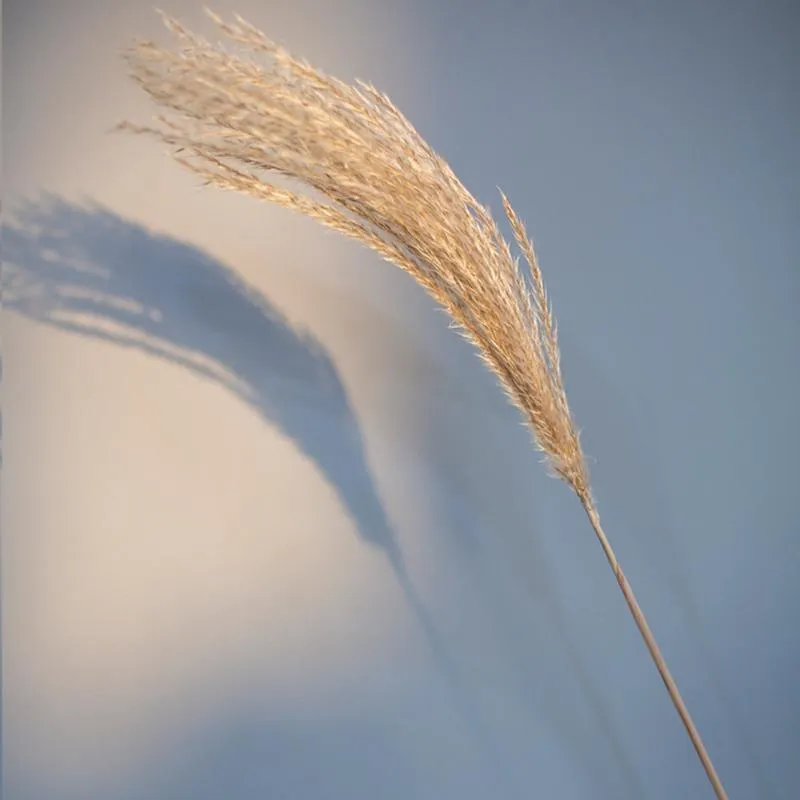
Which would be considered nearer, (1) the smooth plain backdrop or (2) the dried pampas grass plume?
(2) the dried pampas grass plume

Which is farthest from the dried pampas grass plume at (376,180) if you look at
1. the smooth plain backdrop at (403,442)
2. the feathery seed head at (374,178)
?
the smooth plain backdrop at (403,442)

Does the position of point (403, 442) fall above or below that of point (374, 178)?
below

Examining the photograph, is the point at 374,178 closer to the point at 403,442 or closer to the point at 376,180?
the point at 376,180

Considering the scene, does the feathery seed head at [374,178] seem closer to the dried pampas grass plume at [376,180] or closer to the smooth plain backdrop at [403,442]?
the dried pampas grass plume at [376,180]

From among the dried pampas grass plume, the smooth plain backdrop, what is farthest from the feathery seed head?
the smooth plain backdrop

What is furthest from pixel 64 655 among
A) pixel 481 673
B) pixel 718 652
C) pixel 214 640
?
A: pixel 718 652

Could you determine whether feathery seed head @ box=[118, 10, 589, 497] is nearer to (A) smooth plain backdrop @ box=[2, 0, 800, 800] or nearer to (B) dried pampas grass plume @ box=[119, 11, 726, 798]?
(B) dried pampas grass plume @ box=[119, 11, 726, 798]

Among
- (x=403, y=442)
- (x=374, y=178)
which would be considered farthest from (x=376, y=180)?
(x=403, y=442)

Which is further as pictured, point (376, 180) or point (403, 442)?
point (403, 442)
